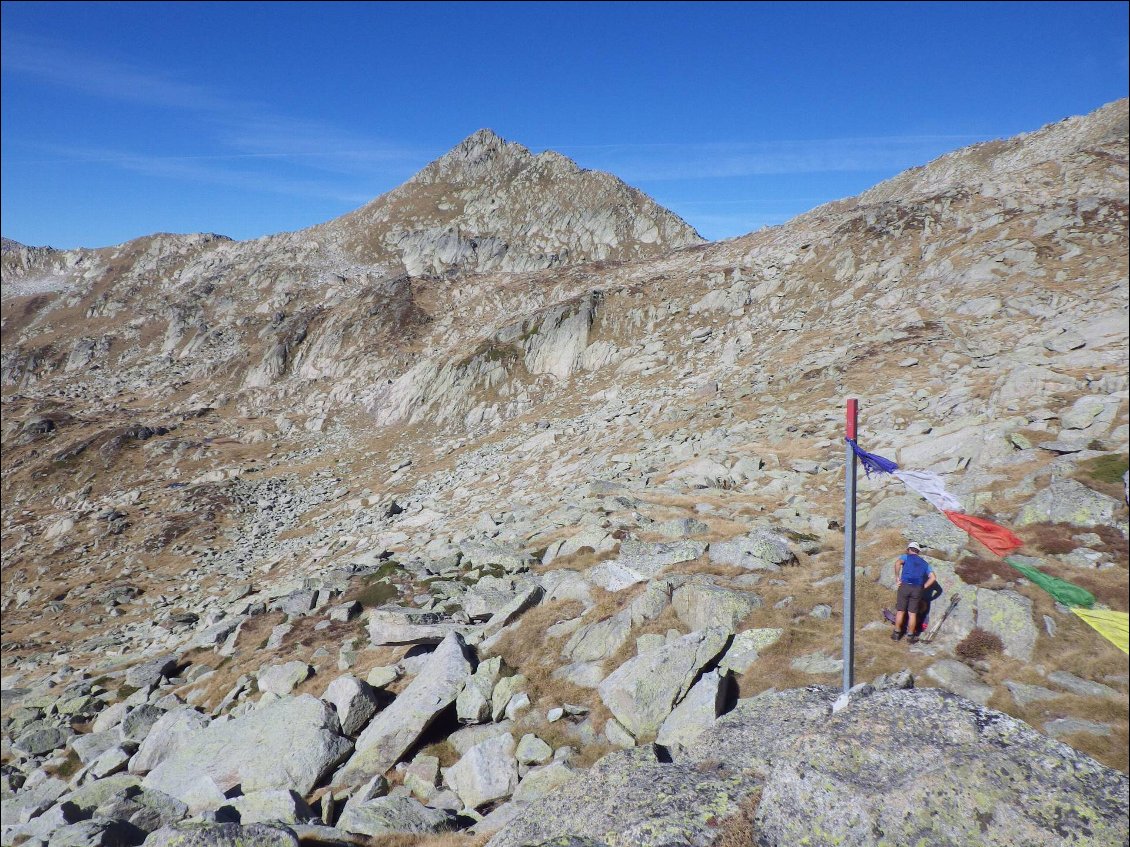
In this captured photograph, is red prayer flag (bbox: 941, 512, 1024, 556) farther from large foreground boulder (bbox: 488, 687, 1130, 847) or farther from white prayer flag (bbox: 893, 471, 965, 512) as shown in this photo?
large foreground boulder (bbox: 488, 687, 1130, 847)

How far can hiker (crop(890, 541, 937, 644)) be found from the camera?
12.3 metres

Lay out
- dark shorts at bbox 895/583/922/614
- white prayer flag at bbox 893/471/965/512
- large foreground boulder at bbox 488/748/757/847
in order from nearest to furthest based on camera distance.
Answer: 1. large foreground boulder at bbox 488/748/757/847
2. white prayer flag at bbox 893/471/965/512
3. dark shorts at bbox 895/583/922/614

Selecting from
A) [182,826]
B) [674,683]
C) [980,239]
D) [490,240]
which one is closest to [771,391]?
[980,239]

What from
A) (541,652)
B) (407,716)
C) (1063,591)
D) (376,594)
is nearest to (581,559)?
(541,652)

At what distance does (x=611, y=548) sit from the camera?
846 inches

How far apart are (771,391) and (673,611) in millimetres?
23945

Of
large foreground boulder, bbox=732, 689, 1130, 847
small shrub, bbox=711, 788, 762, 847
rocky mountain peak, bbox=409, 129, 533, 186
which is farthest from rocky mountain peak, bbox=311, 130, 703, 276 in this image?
small shrub, bbox=711, 788, 762, 847

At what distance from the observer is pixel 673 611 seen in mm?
15469

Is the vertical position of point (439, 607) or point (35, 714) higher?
point (439, 607)

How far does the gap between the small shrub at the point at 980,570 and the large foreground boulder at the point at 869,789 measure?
232 inches

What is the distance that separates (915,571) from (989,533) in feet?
15.8

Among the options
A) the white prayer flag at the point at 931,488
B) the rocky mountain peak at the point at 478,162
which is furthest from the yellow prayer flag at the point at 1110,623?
the rocky mountain peak at the point at 478,162

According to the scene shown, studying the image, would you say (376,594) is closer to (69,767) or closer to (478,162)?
(69,767)

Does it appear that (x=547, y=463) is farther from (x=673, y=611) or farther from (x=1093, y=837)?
(x=1093, y=837)
